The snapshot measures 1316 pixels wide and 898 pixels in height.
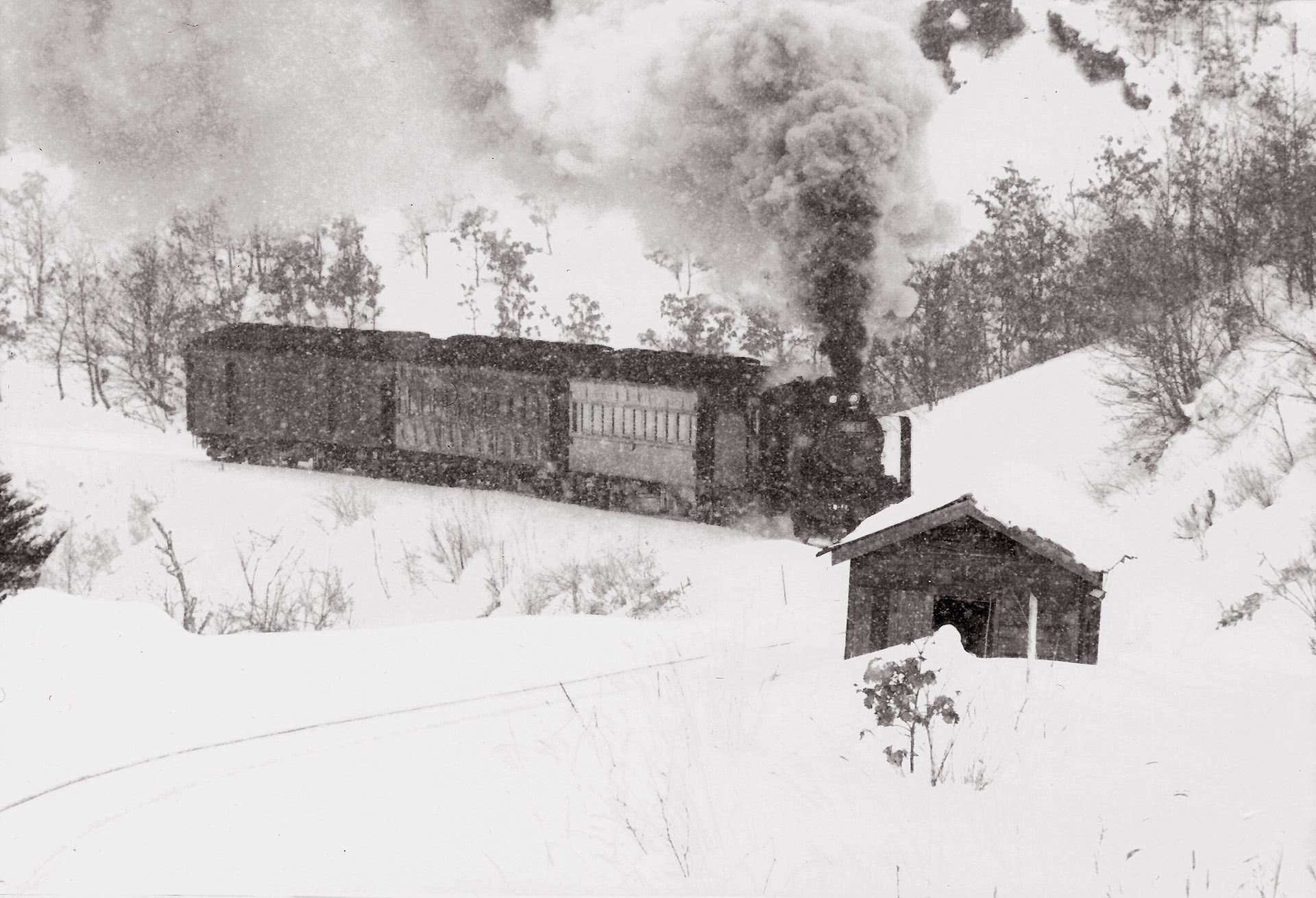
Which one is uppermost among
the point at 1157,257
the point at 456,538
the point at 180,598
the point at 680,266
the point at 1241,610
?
the point at 680,266

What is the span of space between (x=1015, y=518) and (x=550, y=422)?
716cm

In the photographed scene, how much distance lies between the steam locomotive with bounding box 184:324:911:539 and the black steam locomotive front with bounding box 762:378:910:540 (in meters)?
0.01

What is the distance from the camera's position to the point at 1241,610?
555 cm

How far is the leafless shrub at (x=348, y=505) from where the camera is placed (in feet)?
30.4

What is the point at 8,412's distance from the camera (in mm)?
10367

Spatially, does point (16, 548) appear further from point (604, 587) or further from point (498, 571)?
point (604, 587)

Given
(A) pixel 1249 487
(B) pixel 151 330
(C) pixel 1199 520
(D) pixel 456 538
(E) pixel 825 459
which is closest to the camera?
(A) pixel 1249 487

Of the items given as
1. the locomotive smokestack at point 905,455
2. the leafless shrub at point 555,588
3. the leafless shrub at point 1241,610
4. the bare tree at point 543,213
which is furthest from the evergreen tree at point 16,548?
the leafless shrub at point 1241,610

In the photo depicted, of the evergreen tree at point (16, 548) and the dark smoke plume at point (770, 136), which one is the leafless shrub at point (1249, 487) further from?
the evergreen tree at point (16, 548)

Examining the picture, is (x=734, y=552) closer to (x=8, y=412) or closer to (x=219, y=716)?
(x=219, y=716)

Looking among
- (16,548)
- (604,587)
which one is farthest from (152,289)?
(604,587)

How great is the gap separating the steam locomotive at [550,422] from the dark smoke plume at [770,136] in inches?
34.1

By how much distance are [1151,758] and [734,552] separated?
A: 197 inches

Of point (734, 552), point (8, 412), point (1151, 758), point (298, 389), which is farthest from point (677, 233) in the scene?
point (1151, 758)
